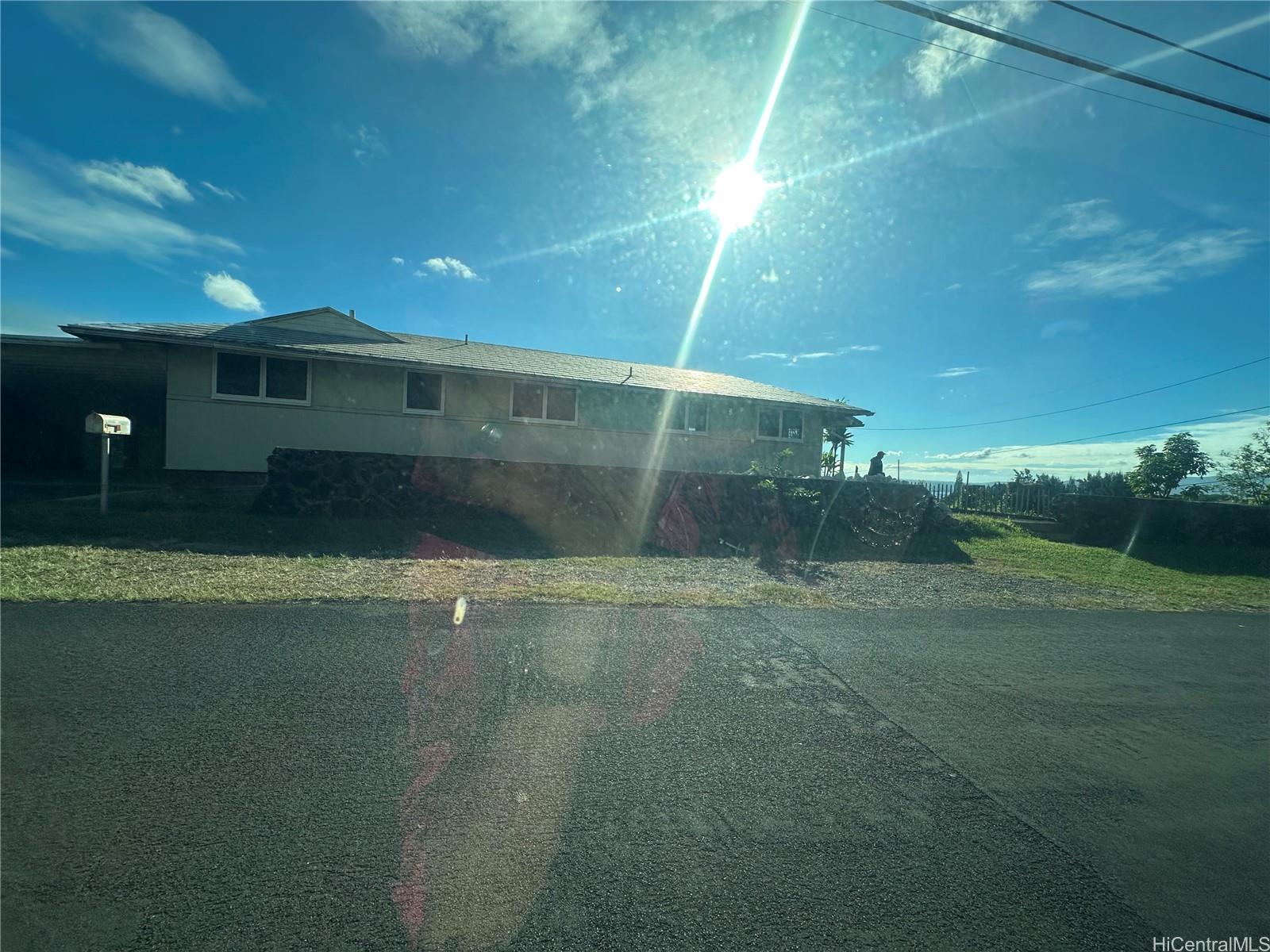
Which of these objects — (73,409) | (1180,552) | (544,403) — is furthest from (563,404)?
(1180,552)

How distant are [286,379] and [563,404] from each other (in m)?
6.10

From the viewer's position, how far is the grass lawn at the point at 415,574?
7020 millimetres

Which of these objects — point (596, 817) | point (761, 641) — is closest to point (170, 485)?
point (761, 641)

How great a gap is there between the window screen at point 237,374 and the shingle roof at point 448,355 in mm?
487

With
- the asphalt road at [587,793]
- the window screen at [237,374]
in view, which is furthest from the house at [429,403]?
the asphalt road at [587,793]

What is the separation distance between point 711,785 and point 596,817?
2.24 feet

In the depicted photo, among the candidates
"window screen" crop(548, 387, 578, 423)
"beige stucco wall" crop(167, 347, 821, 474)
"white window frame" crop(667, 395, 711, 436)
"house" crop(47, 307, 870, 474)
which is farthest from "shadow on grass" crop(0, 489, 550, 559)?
"white window frame" crop(667, 395, 711, 436)

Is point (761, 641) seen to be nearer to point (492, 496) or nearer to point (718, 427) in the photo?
point (492, 496)

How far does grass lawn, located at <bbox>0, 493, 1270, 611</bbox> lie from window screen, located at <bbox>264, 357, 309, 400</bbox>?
273 cm

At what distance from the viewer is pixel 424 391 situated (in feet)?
51.9

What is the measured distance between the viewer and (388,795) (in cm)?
333

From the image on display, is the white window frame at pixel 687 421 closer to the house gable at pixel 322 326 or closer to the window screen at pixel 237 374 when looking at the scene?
the house gable at pixel 322 326

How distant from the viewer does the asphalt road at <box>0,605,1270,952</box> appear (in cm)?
263

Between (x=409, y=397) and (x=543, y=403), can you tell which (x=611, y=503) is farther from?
(x=409, y=397)
